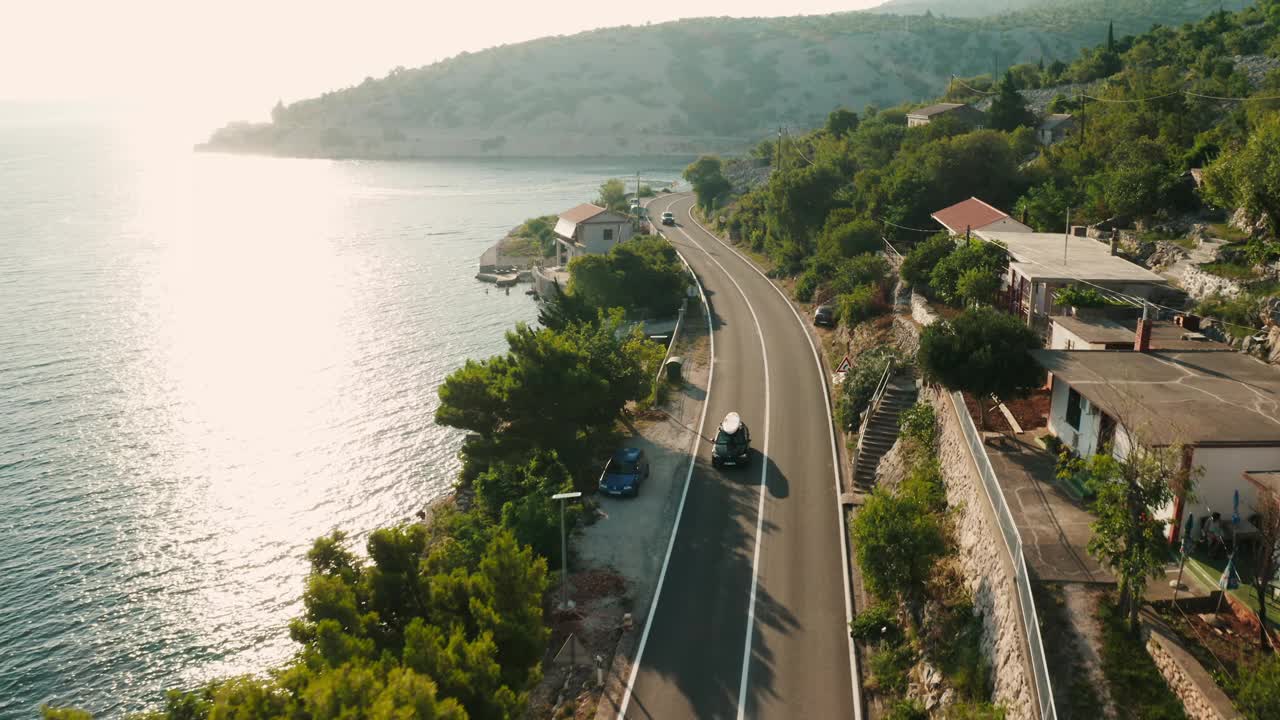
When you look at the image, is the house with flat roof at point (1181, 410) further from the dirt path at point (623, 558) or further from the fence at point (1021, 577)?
the dirt path at point (623, 558)

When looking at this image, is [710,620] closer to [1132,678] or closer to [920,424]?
[1132,678]

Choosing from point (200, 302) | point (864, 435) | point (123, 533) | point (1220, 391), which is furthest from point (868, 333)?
point (200, 302)

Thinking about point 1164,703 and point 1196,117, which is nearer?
point 1164,703

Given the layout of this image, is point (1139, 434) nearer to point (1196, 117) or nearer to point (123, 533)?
point (123, 533)

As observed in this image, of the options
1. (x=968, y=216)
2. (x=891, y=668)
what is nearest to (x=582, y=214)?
(x=968, y=216)

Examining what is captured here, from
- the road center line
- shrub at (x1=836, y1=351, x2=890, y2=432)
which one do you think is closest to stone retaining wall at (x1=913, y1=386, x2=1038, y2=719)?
the road center line

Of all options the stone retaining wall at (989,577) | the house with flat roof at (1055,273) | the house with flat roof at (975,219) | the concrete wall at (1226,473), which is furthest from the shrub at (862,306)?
the concrete wall at (1226,473)
